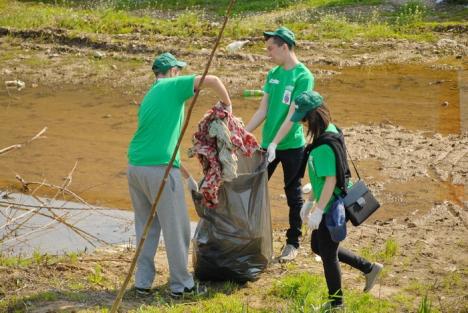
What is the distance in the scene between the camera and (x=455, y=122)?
404 inches

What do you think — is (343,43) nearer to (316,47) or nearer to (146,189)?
(316,47)

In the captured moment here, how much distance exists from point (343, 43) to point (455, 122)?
16.6 ft

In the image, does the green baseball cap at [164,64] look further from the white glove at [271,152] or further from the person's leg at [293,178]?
the person's leg at [293,178]

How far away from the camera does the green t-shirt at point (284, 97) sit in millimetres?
5766

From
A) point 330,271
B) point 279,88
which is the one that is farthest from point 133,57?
point 330,271

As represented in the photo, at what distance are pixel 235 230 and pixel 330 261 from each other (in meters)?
0.77

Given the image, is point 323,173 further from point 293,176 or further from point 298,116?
point 293,176

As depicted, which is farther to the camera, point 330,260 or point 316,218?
point 330,260

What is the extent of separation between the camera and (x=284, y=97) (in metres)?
5.82

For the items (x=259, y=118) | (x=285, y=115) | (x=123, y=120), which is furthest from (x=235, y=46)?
(x=285, y=115)

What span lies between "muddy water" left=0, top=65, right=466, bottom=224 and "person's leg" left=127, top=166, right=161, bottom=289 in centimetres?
225

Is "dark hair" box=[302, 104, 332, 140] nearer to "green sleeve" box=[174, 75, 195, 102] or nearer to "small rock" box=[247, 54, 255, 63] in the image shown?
"green sleeve" box=[174, 75, 195, 102]

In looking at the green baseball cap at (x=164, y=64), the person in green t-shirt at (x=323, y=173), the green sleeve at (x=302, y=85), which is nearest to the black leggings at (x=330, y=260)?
the person in green t-shirt at (x=323, y=173)

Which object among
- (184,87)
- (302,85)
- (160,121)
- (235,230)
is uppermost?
(184,87)
